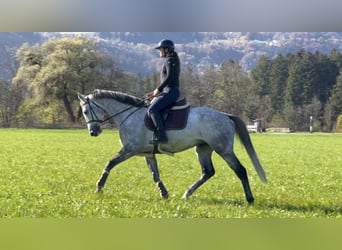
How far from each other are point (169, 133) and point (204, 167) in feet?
2.95

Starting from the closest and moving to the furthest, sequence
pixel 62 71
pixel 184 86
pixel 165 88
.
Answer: pixel 165 88, pixel 184 86, pixel 62 71

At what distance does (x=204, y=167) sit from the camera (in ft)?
25.9

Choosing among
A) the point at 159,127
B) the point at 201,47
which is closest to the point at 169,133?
the point at 159,127

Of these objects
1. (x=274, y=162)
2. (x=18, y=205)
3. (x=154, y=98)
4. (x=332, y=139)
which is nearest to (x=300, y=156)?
(x=332, y=139)

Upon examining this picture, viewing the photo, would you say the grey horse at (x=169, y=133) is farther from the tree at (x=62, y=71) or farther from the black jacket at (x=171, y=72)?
the tree at (x=62, y=71)

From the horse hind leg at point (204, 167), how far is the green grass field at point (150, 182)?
0.16 m

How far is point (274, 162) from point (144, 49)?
15.0ft

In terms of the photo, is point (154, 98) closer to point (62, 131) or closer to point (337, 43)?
point (62, 131)

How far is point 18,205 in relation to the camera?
7191mm

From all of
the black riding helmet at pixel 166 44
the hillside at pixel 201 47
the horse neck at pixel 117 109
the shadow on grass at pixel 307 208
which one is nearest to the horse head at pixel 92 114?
the horse neck at pixel 117 109

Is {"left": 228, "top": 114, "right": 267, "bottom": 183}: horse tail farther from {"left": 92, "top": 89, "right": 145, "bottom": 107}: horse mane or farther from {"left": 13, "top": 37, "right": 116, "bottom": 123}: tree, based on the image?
{"left": 13, "top": 37, "right": 116, "bottom": 123}: tree

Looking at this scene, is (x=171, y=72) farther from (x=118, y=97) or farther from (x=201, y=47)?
(x=201, y=47)

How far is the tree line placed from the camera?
10789mm

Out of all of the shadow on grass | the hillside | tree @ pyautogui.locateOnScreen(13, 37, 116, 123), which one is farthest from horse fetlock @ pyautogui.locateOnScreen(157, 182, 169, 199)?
tree @ pyautogui.locateOnScreen(13, 37, 116, 123)
